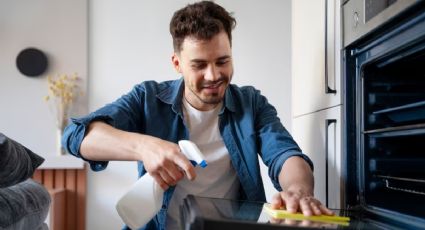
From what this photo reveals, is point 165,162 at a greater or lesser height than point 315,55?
lesser

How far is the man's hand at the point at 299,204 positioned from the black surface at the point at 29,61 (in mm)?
2221

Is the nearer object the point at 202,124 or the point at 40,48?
the point at 202,124

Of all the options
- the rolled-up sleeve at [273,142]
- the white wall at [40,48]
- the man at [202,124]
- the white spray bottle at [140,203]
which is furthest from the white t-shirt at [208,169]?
the white wall at [40,48]

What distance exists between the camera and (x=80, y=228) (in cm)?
268

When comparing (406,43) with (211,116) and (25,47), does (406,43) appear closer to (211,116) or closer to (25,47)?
(211,116)

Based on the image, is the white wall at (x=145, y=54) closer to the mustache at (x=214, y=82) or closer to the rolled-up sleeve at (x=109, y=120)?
the rolled-up sleeve at (x=109, y=120)

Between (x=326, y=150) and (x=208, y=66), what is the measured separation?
1.23 ft

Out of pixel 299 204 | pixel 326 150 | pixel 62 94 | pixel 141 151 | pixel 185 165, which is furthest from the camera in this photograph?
pixel 62 94

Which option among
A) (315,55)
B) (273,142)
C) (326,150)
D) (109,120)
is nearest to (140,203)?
(109,120)

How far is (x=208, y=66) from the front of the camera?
1.24m

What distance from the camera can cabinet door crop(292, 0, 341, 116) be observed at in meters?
1.11

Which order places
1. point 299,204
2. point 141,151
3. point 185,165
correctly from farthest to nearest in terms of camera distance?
point 141,151 → point 185,165 → point 299,204

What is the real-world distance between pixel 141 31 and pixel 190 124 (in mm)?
1533

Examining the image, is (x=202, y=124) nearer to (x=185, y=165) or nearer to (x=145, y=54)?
(x=185, y=165)
